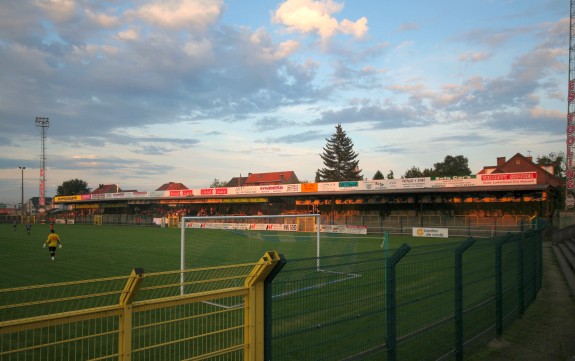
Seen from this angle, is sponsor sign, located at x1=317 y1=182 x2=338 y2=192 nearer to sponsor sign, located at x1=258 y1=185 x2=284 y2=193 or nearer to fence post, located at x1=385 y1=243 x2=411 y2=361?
sponsor sign, located at x1=258 y1=185 x2=284 y2=193

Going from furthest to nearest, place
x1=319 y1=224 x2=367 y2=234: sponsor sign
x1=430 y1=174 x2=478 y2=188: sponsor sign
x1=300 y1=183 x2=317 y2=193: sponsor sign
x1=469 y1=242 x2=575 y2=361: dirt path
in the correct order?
x1=300 y1=183 x2=317 y2=193: sponsor sign
x1=319 y1=224 x2=367 y2=234: sponsor sign
x1=430 y1=174 x2=478 y2=188: sponsor sign
x1=469 y1=242 x2=575 y2=361: dirt path

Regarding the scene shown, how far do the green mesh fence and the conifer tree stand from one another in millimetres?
86202

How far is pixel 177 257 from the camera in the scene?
72.7 feet

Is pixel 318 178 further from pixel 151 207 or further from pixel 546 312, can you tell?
pixel 546 312

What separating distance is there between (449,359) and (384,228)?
34.9 meters

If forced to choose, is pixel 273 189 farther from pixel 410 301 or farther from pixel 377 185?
pixel 410 301

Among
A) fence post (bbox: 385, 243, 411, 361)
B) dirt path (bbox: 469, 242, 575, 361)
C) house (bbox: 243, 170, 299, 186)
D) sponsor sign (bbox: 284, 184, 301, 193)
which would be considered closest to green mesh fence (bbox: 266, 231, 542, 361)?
fence post (bbox: 385, 243, 411, 361)

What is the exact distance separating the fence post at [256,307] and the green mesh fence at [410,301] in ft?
1.09

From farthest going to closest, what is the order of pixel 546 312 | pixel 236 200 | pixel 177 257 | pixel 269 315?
pixel 236 200 → pixel 177 257 → pixel 546 312 → pixel 269 315

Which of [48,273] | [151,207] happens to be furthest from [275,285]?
[151,207]

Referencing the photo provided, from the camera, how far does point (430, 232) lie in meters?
37.7

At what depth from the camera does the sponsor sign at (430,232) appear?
120 ft

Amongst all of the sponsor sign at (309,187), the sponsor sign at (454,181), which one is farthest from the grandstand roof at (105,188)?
the sponsor sign at (454,181)

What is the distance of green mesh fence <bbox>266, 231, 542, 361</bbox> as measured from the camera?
207 inches
